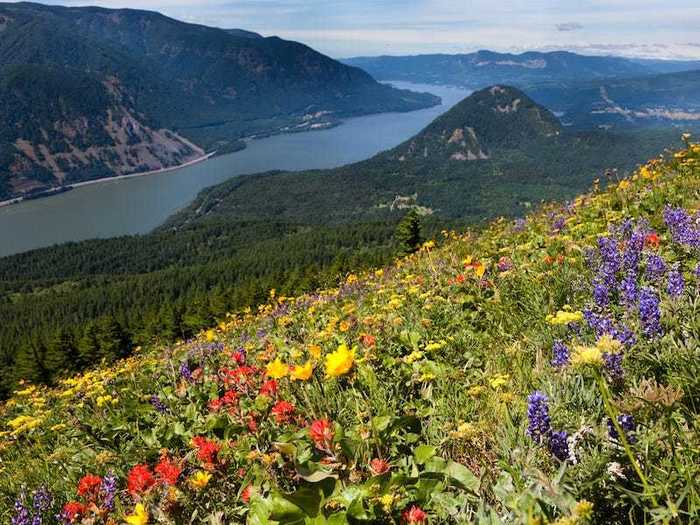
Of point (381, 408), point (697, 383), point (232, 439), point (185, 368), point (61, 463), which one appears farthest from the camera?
point (185, 368)

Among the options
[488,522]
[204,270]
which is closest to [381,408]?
[488,522]

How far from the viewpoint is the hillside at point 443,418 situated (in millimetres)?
2018

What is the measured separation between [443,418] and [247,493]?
131 centimetres

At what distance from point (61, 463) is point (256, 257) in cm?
14288

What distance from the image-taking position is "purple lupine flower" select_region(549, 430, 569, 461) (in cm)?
202

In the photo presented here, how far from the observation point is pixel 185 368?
5.54 meters

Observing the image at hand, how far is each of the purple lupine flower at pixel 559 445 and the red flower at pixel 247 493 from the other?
1.49m

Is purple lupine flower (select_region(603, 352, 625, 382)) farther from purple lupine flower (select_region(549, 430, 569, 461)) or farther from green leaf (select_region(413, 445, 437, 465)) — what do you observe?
green leaf (select_region(413, 445, 437, 465))

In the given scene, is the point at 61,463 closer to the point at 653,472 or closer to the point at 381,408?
the point at 381,408

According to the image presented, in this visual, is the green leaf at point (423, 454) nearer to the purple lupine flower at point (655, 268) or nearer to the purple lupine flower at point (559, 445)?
the purple lupine flower at point (559, 445)

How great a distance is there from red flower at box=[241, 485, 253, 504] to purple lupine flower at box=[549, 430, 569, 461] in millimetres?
1493

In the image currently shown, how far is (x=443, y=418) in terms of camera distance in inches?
133

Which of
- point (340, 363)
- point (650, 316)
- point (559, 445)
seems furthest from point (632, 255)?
point (340, 363)

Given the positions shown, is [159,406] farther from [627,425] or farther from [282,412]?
[627,425]
